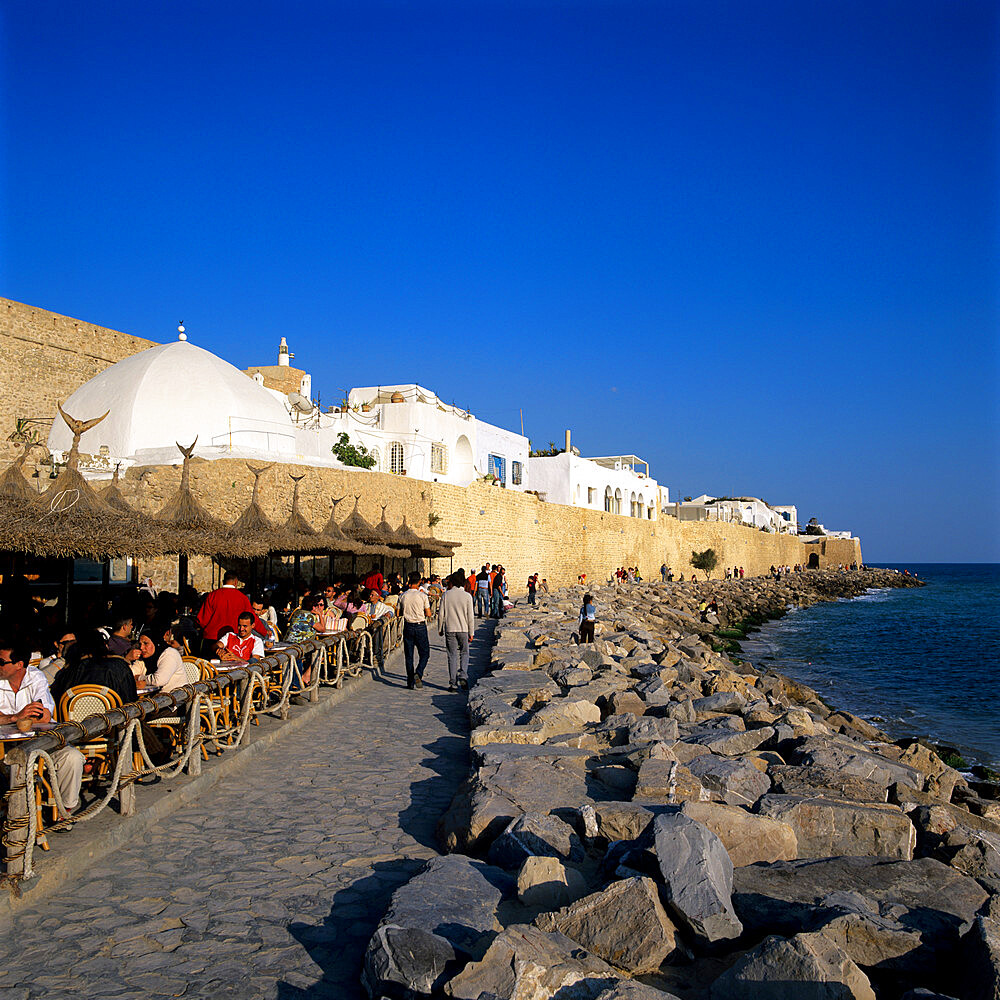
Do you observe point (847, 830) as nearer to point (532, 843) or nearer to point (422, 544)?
point (532, 843)

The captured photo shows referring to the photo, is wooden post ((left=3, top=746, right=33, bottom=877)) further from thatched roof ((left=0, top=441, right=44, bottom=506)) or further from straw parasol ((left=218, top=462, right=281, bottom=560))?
straw parasol ((left=218, top=462, right=281, bottom=560))

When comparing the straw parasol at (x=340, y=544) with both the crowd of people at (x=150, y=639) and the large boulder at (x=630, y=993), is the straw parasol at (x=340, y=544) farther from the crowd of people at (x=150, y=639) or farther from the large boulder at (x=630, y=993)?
the large boulder at (x=630, y=993)

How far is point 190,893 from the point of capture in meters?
3.67

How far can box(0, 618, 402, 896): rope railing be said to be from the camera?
3.47 metres

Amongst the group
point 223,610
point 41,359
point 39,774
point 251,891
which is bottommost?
point 251,891

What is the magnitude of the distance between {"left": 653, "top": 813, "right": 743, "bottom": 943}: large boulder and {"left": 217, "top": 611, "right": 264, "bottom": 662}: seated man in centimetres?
511

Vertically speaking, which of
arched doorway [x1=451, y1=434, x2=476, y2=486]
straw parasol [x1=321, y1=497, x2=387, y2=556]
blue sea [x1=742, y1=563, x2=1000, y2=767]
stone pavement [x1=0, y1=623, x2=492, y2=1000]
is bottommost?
blue sea [x1=742, y1=563, x2=1000, y2=767]

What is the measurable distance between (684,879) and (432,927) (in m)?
0.95

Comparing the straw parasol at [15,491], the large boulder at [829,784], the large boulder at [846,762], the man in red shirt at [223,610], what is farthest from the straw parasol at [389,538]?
the large boulder at [829,784]

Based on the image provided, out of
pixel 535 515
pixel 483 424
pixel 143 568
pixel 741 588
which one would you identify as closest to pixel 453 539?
pixel 535 515

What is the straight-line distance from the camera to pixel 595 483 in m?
47.4

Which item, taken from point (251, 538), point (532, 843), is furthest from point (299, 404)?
point (532, 843)

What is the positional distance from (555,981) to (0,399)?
29.6 meters

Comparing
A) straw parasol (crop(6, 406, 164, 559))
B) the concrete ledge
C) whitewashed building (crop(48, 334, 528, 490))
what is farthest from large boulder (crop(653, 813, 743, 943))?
whitewashed building (crop(48, 334, 528, 490))
